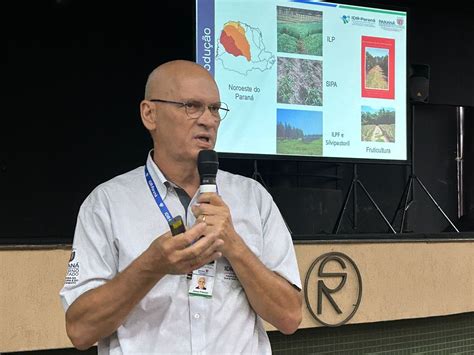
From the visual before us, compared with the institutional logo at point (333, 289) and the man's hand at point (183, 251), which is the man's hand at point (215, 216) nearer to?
the man's hand at point (183, 251)

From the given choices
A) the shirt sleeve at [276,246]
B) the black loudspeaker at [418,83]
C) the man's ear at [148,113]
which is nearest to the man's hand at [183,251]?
the shirt sleeve at [276,246]

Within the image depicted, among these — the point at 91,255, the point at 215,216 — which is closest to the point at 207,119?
the point at 215,216

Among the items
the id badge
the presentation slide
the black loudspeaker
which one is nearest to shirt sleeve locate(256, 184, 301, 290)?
the id badge

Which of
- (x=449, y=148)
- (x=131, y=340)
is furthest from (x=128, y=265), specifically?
(x=449, y=148)

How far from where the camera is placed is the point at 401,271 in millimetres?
2863

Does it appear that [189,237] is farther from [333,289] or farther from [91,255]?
[333,289]

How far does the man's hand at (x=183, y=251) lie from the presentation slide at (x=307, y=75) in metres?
1.80

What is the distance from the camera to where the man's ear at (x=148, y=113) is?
124 cm

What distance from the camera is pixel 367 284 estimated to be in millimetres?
2771

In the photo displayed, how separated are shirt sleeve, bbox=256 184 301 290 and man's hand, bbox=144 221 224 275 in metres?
0.23

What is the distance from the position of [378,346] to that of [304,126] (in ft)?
3.94

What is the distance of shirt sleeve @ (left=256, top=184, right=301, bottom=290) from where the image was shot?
1.20 meters

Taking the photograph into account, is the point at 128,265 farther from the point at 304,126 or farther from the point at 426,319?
the point at 426,319

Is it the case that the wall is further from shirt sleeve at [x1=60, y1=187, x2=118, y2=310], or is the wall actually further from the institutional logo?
shirt sleeve at [x1=60, y1=187, x2=118, y2=310]
